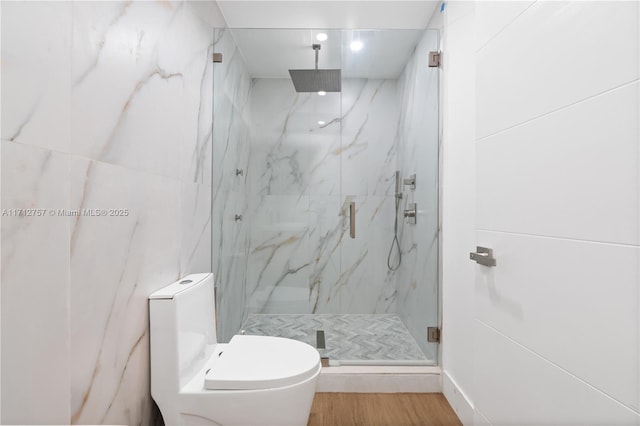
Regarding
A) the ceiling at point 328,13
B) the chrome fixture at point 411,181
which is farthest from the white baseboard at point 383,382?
the ceiling at point 328,13

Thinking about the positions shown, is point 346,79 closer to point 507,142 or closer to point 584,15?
point 507,142

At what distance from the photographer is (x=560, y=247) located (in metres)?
0.93

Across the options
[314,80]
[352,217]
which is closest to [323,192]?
[352,217]

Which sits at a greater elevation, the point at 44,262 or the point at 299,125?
the point at 299,125

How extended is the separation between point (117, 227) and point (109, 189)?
0.13 metres

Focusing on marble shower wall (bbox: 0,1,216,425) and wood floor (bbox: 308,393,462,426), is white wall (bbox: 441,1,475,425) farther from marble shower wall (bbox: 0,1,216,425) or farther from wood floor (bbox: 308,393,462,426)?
marble shower wall (bbox: 0,1,216,425)

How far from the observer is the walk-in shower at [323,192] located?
226 centimetres

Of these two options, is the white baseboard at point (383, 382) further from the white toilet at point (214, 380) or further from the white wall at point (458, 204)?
the white toilet at point (214, 380)

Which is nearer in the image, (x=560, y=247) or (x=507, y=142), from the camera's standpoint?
(x=560, y=247)

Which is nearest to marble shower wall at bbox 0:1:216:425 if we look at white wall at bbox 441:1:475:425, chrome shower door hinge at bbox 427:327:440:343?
white wall at bbox 441:1:475:425

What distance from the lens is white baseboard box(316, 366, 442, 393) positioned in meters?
2.03

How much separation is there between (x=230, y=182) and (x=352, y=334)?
4.42 ft

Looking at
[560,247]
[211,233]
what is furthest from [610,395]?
[211,233]

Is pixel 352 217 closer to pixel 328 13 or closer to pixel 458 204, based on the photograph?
pixel 458 204
